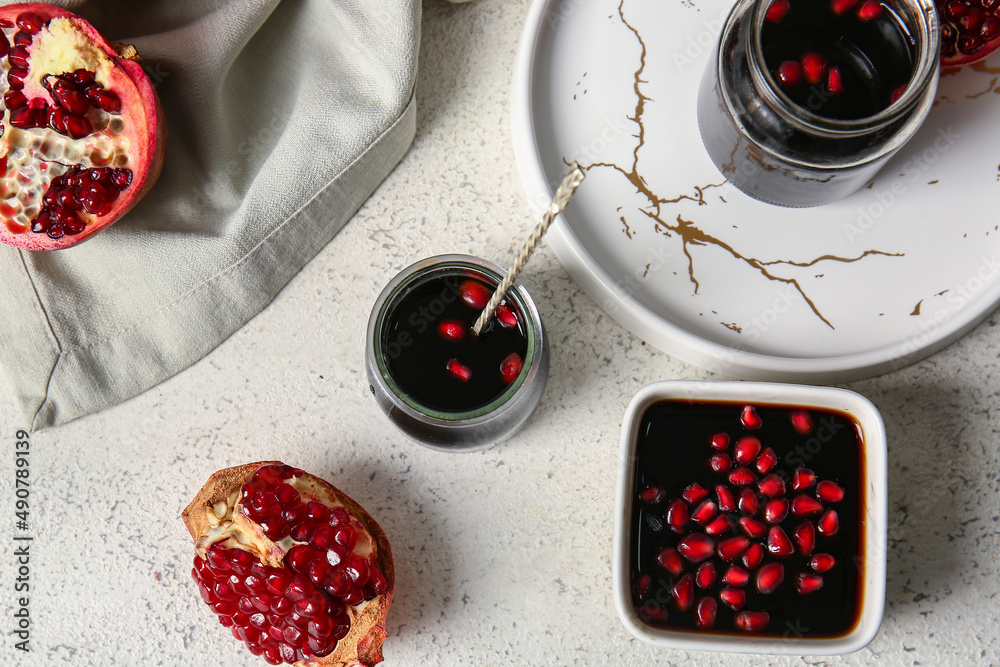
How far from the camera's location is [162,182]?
36.3 inches

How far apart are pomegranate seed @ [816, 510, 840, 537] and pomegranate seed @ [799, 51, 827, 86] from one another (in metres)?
0.48

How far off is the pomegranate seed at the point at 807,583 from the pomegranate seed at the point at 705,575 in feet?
0.32

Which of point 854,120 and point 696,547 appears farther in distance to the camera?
point 696,547

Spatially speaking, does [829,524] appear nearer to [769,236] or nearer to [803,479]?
[803,479]

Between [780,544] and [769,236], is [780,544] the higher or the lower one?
the lower one

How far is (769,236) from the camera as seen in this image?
88 cm

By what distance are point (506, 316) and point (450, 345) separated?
0.07 m

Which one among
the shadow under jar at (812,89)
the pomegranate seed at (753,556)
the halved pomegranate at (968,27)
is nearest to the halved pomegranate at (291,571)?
the pomegranate seed at (753,556)

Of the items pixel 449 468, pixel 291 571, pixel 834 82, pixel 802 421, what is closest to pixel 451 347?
pixel 449 468

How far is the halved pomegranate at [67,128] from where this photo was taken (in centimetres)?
82

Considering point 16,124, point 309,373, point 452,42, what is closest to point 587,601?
point 309,373

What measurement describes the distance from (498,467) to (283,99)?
0.55m

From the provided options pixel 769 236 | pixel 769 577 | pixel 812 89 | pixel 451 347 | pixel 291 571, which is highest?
pixel 812 89

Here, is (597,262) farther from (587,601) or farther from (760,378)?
(587,601)
